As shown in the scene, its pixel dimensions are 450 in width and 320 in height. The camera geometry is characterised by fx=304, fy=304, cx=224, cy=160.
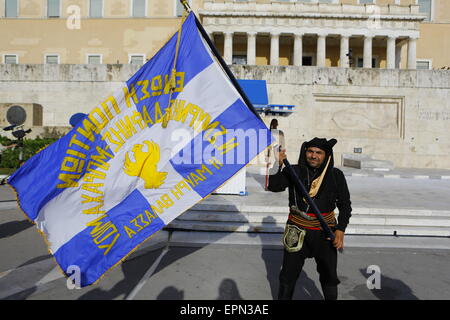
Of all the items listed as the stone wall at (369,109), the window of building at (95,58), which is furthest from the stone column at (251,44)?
the window of building at (95,58)

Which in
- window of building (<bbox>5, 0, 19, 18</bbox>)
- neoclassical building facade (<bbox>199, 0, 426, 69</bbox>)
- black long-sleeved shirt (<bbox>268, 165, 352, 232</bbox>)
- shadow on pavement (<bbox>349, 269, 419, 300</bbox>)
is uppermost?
window of building (<bbox>5, 0, 19, 18</bbox>)

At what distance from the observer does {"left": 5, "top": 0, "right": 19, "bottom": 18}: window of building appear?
35469mm

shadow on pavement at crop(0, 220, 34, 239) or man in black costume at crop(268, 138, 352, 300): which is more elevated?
man in black costume at crop(268, 138, 352, 300)

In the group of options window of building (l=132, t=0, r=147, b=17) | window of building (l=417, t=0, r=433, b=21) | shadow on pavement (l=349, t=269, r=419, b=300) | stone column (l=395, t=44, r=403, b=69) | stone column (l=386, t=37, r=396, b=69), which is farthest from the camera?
window of building (l=132, t=0, r=147, b=17)

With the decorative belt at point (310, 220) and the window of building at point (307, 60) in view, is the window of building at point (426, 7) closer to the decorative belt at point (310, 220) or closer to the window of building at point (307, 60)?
the window of building at point (307, 60)

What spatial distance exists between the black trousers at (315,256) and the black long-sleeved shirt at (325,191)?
0.19 metres

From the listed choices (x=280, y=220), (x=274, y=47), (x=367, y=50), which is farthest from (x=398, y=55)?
(x=280, y=220)

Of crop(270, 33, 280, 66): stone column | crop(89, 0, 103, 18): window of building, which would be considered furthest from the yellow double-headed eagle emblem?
crop(89, 0, 103, 18): window of building

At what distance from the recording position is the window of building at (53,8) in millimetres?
35438

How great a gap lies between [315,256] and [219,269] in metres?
1.62

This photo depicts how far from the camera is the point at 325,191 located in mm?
2664

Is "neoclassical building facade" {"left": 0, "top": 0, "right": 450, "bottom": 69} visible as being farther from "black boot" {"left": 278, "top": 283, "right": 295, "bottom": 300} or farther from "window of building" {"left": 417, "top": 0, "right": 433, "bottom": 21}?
"black boot" {"left": 278, "top": 283, "right": 295, "bottom": 300}

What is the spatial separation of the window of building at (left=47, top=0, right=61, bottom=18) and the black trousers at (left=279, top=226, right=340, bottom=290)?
42.7 meters
